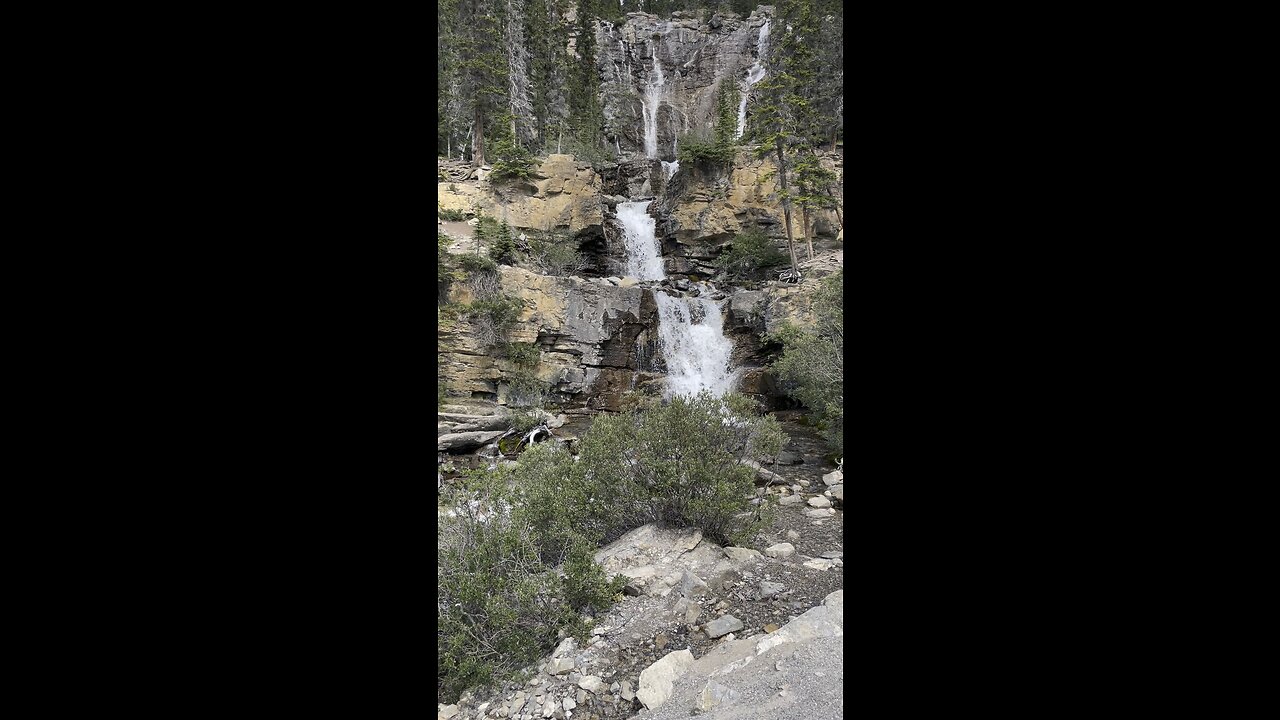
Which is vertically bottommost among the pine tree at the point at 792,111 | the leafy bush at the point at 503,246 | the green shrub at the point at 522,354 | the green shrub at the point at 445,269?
the green shrub at the point at 522,354

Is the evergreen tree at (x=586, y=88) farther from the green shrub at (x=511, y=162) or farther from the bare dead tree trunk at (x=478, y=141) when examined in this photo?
the green shrub at (x=511, y=162)

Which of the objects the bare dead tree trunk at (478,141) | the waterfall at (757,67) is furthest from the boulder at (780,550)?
the waterfall at (757,67)

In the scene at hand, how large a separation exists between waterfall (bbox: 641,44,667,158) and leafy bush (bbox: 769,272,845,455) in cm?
1866

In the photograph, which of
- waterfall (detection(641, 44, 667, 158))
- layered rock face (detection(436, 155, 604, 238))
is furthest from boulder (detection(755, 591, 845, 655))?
waterfall (detection(641, 44, 667, 158))

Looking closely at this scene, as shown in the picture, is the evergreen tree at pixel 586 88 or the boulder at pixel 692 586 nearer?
the boulder at pixel 692 586

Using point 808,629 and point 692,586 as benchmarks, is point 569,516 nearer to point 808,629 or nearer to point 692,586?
point 692,586

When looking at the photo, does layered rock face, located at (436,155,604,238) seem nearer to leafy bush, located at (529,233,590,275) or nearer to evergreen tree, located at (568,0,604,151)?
leafy bush, located at (529,233,590,275)

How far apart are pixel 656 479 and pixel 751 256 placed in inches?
503

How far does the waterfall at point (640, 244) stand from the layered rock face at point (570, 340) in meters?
4.10

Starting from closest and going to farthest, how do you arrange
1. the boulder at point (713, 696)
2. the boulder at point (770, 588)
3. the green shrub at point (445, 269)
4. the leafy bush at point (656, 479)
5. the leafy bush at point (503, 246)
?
the boulder at point (713, 696) < the boulder at point (770, 588) < the leafy bush at point (656, 479) < the green shrub at point (445, 269) < the leafy bush at point (503, 246)

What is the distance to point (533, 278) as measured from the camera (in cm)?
1376

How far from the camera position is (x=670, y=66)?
31.7 meters

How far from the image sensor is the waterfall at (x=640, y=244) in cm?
1839
